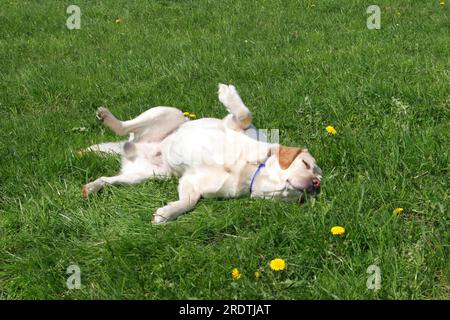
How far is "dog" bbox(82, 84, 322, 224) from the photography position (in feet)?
11.4

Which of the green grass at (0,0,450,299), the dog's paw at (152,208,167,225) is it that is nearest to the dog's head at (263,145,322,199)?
the green grass at (0,0,450,299)

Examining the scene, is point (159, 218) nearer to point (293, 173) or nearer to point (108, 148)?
point (293, 173)

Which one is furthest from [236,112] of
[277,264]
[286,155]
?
[277,264]

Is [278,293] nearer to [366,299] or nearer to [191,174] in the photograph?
[366,299]

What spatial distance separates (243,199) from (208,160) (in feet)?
1.27

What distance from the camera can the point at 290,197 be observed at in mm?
3438

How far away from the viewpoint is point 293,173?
11.2 feet

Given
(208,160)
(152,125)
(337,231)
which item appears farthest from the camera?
(152,125)

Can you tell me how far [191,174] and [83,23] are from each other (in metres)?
5.64

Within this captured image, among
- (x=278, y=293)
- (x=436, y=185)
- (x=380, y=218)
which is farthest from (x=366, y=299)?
(x=436, y=185)

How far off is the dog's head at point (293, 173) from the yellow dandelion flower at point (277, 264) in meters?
0.70

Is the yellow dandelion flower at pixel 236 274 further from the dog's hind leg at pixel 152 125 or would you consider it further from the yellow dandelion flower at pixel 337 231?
the dog's hind leg at pixel 152 125

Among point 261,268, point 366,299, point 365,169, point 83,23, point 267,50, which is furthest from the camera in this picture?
point 83,23

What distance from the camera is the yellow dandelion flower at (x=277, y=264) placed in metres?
2.72
